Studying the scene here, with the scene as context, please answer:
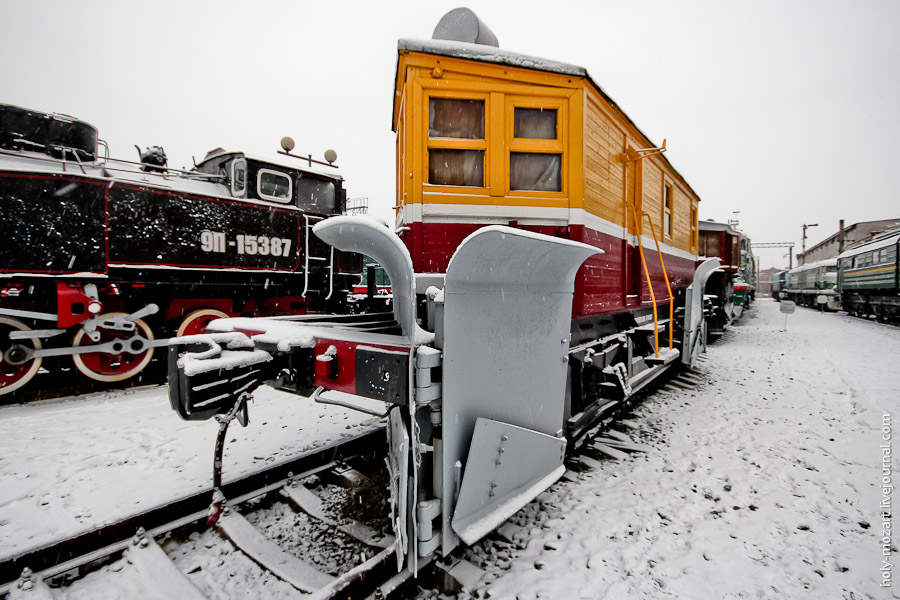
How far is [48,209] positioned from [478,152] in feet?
16.8

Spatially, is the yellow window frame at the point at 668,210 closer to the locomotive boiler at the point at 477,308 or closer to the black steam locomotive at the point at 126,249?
the locomotive boiler at the point at 477,308

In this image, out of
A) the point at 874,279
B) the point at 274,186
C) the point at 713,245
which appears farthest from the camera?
the point at 874,279

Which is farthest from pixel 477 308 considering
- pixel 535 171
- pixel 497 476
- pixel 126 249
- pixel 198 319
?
pixel 198 319

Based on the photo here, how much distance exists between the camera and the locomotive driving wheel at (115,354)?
5402mm

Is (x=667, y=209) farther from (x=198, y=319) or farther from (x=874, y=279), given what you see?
(x=874, y=279)

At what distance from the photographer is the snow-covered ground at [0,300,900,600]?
2.17 m

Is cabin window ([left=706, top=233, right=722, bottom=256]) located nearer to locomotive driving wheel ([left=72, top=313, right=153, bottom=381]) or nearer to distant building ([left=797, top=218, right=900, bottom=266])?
locomotive driving wheel ([left=72, top=313, right=153, bottom=381])

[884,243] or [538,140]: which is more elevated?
[884,243]

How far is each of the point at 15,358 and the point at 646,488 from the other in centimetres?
684

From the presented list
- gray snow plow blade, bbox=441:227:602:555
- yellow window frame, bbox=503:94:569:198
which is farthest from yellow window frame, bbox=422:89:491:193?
gray snow plow blade, bbox=441:227:602:555

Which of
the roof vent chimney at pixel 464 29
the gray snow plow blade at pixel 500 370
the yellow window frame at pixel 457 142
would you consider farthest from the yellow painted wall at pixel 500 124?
the gray snow plow blade at pixel 500 370

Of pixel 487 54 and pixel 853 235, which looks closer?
pixel 487 54

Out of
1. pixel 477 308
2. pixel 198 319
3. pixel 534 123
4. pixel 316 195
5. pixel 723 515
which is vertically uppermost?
pixel 316 195

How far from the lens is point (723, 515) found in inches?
108
